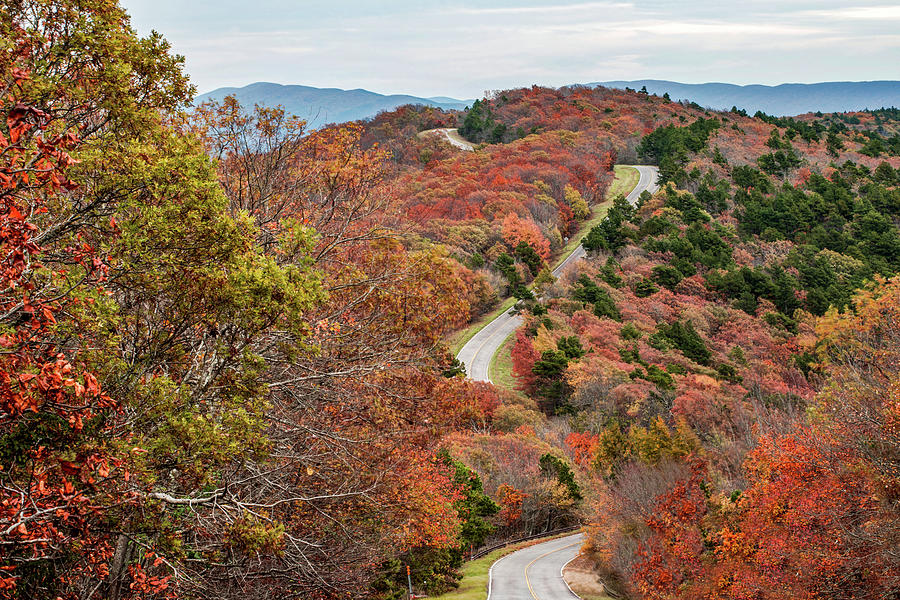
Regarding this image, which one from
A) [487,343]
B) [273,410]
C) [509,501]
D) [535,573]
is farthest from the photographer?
[487,343]

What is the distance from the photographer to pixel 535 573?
29.0m

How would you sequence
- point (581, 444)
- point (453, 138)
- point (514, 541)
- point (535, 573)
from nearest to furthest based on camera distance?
point (535, 573)
point (514, 541)
point (581, 444)
point (453, 138)

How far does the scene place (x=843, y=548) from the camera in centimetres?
1552

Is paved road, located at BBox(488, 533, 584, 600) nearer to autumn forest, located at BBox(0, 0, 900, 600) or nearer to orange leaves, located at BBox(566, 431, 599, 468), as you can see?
autumn forest, located at BBox(0, 0, 900, 600)

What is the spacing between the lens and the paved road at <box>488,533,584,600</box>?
2478 cm

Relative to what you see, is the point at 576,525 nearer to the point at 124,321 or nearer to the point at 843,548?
the point at 843,548

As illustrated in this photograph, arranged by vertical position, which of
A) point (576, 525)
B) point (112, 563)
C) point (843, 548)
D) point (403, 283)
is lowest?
point (576, 525)

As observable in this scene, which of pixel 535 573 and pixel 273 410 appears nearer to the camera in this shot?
pixel 273 410

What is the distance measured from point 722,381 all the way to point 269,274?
47800 mm

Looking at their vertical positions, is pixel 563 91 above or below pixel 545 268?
above

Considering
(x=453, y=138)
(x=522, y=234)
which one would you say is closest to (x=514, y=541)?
(x=522, y=234)

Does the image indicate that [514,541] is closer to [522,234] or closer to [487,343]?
[487,343]

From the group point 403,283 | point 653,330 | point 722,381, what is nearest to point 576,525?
point 722,381

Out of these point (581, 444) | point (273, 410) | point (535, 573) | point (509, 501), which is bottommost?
point (509, 501)
